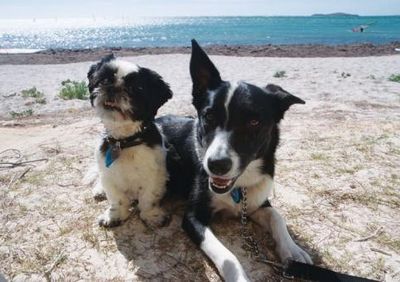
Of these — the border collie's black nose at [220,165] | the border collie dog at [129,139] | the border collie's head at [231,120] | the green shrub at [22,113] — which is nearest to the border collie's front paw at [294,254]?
the border collie's head at [231,120]

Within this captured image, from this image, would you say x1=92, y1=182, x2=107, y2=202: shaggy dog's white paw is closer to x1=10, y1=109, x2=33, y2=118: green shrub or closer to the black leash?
the black leash

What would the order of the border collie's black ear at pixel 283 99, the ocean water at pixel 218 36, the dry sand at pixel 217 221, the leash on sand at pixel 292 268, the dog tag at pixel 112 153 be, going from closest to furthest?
the leash on sand at pixel 292 268, the dry sand at pixel 217 221, the border collie's black ear at pixel 283 99, the dog tag at pixel 112 153, the ocean water at pixel 218 36

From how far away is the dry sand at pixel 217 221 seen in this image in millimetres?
3184

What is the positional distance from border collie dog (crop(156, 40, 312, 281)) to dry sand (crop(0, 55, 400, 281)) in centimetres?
21

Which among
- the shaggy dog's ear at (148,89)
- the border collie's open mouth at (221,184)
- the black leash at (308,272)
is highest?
the shaggy dog's ear at (148,89)

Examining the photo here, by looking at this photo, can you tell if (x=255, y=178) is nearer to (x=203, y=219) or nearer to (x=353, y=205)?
(x=203, y=219)

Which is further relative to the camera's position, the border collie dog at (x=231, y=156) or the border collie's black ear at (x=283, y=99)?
the border collie's black ear at (x=283, y=99)

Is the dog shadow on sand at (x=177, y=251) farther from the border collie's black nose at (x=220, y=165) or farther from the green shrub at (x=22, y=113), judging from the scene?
the green shrub at (x=22, y=113)

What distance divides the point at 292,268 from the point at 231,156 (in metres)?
0.93

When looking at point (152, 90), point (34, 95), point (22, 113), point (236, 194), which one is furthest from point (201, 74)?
point (34, 95)

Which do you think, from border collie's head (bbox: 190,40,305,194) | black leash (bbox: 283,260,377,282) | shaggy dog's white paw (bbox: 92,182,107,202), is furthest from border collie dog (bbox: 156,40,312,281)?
shaggy dog's white paw (bbox: 92,182,107,202)

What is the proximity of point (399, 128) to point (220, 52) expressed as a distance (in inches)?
717

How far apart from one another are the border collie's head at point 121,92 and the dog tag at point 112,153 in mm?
268

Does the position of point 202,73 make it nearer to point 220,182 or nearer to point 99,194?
point 220,182
